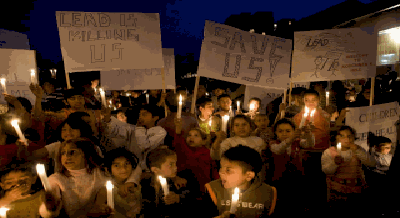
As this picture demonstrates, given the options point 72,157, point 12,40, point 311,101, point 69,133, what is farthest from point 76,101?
point 12,40

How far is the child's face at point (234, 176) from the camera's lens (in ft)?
6.78

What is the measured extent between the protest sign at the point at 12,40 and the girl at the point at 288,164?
916 cm

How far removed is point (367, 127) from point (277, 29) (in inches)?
1340

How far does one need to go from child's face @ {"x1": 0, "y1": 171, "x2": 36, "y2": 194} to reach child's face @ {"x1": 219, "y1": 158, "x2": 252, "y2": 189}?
1.58 m

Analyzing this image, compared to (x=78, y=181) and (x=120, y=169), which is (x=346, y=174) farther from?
(x=78, y=181)

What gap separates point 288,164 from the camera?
3246 mm

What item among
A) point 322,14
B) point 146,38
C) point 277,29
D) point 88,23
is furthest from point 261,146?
point 277,29

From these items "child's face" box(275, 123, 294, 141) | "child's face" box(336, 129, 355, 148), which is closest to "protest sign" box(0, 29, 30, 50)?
"child's face" box(275, 123, 294, 141)

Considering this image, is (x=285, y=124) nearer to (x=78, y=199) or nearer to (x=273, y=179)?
(x=273, y=179)

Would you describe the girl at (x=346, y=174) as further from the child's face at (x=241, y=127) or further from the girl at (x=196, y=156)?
the girl at (x=196, y=156)

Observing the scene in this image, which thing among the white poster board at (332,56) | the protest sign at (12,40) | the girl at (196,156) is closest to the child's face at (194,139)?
the girl at (196,156)

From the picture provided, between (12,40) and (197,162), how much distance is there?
356 inches

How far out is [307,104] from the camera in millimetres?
3652

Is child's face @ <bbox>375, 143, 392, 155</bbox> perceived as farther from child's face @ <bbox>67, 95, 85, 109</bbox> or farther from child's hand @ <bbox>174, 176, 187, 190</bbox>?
child's face @ <bbox>67, 95, 85, 109</bbox>
